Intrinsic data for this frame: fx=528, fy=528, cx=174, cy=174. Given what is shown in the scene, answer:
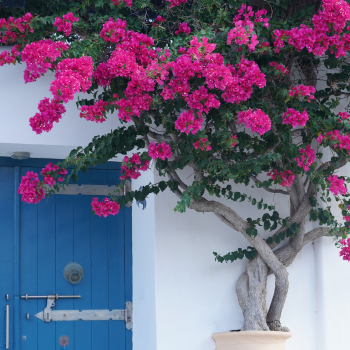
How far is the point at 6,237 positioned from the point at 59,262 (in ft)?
1.32

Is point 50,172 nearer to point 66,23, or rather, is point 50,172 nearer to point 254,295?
point 66,23

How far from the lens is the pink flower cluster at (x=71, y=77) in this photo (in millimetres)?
2590

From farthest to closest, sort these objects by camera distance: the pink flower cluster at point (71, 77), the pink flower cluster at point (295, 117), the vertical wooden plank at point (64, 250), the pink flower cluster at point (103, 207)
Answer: the vertical wooden plank at point (64, 250), the pink flower cluster at point (103, 207), the pink flower cluster at point (295, 117), the pink flower cluster at point (71, 77)

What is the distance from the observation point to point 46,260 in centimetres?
369

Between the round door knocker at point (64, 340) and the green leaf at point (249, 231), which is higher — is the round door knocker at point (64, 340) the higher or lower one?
Result: the lower one

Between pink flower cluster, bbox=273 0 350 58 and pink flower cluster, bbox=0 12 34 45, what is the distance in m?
1.44

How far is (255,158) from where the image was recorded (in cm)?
296

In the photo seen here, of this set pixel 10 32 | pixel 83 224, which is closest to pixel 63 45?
pixel 10 32

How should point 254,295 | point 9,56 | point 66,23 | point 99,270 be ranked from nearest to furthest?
point 66,23, point 9,56, point 254,295, point 99,270

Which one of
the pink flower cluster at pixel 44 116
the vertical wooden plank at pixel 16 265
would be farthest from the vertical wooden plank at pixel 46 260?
the pink flower cluster at pixel 44 116

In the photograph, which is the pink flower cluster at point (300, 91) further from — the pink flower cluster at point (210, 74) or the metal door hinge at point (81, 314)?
the metal door hinge at point (81, 314)

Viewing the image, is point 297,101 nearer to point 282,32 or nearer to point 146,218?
point 282,32

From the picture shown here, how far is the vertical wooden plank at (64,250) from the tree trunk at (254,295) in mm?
1189

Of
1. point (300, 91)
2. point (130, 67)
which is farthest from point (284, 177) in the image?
point (130, 67)
